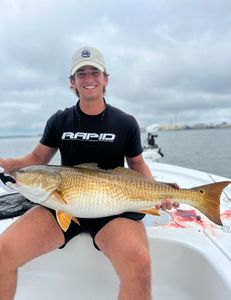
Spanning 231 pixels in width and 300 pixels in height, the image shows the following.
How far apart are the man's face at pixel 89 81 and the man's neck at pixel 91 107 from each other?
0.06 metres

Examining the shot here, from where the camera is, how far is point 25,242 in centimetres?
244

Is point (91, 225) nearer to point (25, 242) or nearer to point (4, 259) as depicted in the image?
point (25, 242)

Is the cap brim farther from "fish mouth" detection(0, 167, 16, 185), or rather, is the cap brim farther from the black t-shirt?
"fish mouth" detection(0, 167, 16, 185)

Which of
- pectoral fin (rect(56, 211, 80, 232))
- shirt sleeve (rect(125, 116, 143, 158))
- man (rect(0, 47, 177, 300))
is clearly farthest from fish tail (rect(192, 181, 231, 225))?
pectoral fin (rect(56, 211, 80, 232))

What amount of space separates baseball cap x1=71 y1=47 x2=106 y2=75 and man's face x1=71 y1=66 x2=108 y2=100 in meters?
0.04

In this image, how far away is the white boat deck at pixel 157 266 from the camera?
2.69 metres

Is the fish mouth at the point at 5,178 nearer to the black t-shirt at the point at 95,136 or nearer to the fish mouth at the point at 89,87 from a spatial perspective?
the black t-shirt at the point at 95,136

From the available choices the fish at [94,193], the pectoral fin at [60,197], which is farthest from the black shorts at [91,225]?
the pectoral fin at [60,197]

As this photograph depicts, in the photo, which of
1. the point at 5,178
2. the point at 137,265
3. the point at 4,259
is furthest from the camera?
the point at 5,178

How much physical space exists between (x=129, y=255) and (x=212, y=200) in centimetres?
73

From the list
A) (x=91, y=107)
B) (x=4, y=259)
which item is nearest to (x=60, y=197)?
(x=4, y=259)

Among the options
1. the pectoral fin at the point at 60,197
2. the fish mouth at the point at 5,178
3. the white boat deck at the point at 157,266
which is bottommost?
the white boat deck at the point at 157,266

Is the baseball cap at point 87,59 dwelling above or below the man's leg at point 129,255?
above

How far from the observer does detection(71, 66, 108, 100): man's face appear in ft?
9.54
